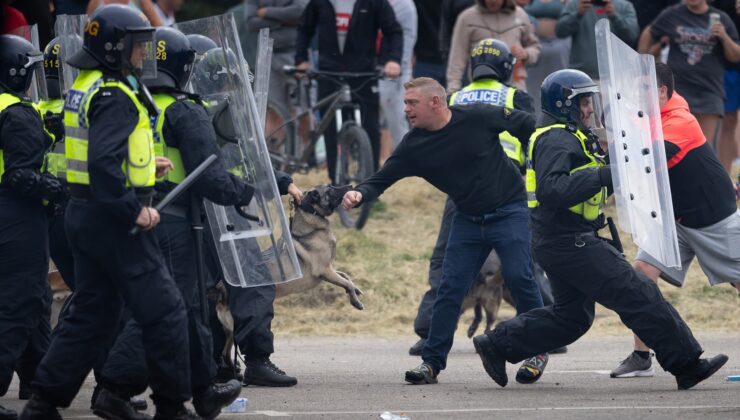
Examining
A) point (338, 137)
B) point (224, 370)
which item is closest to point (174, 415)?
point (224, 370)

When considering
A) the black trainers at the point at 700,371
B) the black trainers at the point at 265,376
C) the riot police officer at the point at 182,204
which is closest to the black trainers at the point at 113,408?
the riot police officer at the point at 182,204

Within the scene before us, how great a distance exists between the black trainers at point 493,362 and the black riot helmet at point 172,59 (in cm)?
269

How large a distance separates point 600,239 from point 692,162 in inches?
38.1

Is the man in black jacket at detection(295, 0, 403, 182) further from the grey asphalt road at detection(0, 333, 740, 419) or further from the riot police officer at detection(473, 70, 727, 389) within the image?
the riot police officer at detection(473, 70, 727, 389)

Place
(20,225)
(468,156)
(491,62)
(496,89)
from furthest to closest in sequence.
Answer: (491,62) < (496,89) < (468,156) < (20,225)

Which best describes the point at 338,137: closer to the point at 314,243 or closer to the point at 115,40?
the point at 314,243

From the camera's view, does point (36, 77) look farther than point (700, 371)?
Yes

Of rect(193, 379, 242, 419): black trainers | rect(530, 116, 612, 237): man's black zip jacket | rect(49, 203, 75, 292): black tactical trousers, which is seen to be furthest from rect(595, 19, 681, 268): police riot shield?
rect(49, 203, 75, 292): black tactical trousers

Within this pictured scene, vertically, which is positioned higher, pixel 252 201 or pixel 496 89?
pixel 252 201

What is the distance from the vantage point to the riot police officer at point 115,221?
7309mm

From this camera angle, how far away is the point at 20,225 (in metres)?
8.38

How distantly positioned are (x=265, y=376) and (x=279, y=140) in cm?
626

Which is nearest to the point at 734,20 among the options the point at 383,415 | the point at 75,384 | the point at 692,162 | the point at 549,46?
the point at 549,46

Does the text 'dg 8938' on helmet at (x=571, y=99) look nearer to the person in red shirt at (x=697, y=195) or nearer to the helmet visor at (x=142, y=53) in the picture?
the person in red shirt at (x=697, y=195)
